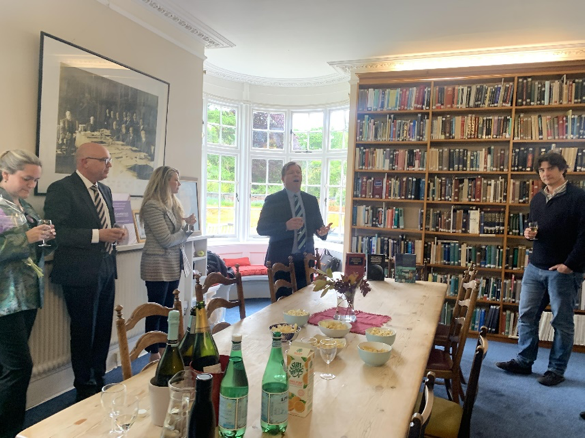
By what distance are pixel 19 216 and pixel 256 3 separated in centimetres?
237

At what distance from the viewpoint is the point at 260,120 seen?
20.2ft

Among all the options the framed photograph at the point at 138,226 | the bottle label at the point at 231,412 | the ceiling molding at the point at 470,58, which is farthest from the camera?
the ceiling molding at the point at 470,58

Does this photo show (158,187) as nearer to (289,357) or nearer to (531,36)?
(289,357)

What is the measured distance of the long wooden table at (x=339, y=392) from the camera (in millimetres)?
1074

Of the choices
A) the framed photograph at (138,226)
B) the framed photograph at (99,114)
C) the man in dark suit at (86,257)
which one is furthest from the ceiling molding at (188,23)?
the framed photograph at (138,226)

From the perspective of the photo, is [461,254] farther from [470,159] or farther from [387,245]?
[470,159]

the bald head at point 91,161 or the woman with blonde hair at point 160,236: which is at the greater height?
the bald head at point 91,161

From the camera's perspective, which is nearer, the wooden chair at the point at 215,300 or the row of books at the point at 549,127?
the wooden chair at the point at 215,300

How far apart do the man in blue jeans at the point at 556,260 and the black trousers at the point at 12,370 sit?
327 cm

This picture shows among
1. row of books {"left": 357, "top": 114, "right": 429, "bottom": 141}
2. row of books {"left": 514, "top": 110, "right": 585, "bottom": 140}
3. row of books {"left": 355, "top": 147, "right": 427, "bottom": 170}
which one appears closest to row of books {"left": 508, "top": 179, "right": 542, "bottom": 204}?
row of books {"left": 514, "top": 110, "right": 585, "bottom": 140}

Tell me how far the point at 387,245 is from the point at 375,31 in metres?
2.17

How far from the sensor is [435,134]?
4422 millimetres

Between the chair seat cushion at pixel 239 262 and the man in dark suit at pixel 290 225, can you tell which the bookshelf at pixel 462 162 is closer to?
the man in dark suit at pixel 290 225

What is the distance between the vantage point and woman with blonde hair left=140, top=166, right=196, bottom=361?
2.88 meters
